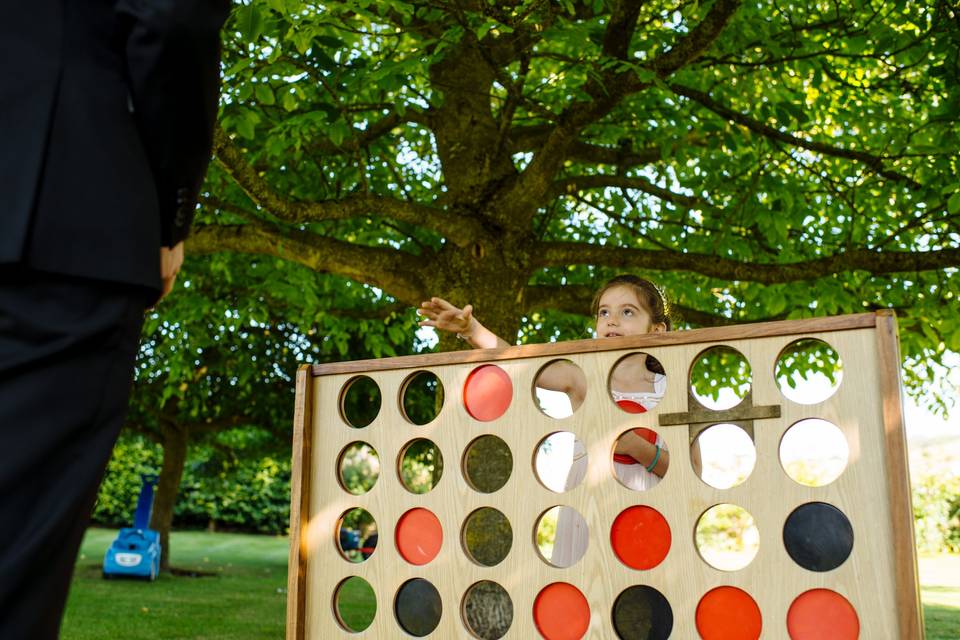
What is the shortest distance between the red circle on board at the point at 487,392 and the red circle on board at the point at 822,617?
1075 mm

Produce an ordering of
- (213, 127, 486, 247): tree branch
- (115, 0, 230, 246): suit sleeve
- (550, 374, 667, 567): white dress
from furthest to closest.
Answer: (213, 127, 486, 247): tree branch
(550, 374, 667, 567): white dress
(115, 0, 230, 246): suit sleeve

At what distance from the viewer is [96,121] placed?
4.91 feet

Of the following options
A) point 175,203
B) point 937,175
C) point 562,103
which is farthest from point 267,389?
point 175,203

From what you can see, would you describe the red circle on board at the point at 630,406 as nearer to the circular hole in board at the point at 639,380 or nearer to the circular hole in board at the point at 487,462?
the circular hole in board at the point at 639,380

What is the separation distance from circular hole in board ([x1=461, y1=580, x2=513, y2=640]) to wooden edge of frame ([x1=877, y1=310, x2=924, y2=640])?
1.16 m

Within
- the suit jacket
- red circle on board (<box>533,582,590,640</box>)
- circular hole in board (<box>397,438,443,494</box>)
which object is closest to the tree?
circular hole in board (<box>397,438,443,494</box>)

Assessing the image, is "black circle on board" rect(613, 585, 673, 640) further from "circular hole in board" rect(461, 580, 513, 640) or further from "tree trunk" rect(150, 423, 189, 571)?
"tree trunk" rect(150, 423, 189, 571)

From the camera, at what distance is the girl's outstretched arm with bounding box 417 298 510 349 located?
3393 mm

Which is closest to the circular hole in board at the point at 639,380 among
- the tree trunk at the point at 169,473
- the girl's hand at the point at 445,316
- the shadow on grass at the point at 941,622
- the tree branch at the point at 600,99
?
the girl's hand at the point at 445,316

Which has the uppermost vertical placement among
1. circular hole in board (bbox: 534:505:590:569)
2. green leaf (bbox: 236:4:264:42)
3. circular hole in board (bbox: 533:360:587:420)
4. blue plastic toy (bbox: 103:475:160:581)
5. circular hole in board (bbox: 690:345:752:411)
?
green leaf (bbox: 236:4:264:42)

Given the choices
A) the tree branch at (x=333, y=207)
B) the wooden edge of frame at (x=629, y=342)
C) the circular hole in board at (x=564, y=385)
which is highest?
the tree branch at (x=333, y=207)

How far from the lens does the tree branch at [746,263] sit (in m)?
5.65

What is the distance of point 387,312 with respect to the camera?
779 centimetres

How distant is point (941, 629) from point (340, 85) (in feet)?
20.5
